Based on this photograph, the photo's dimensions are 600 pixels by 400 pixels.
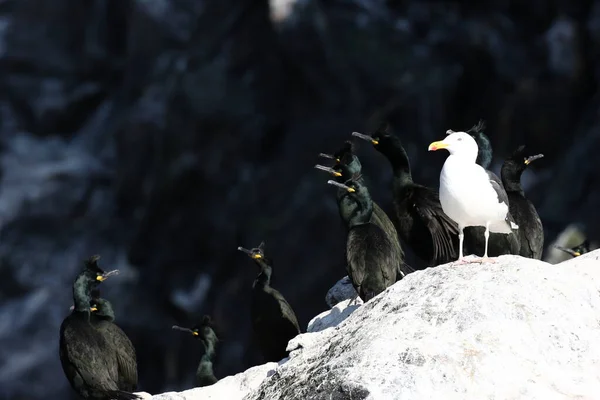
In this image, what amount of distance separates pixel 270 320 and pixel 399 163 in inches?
69.3

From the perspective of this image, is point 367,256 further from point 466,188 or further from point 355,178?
point 466,188

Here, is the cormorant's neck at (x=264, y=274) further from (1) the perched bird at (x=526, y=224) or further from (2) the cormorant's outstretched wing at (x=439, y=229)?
(1) the perched bird at (x=526, y=224)

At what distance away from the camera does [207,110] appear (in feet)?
92.1

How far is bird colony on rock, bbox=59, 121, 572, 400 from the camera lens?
31.1 feet

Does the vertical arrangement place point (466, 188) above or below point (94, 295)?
below

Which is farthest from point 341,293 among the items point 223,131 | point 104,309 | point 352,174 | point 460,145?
point 223,131

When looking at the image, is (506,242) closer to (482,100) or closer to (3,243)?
(482,100)

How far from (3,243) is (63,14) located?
614 cm

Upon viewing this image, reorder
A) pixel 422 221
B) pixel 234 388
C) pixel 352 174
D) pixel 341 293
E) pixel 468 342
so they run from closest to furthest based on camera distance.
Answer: pixel 468 342
pixel 234 388
pixel 422 221
pixel 352 174
pixel 341 293

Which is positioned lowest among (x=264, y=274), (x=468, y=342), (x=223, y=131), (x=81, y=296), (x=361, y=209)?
(x=468, y=342)

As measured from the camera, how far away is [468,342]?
6.55m

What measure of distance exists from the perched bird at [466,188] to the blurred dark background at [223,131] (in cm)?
1374

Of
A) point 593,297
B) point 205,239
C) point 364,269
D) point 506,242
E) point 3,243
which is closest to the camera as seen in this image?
point 593,297

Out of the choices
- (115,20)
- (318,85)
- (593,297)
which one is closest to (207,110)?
(318,85)
